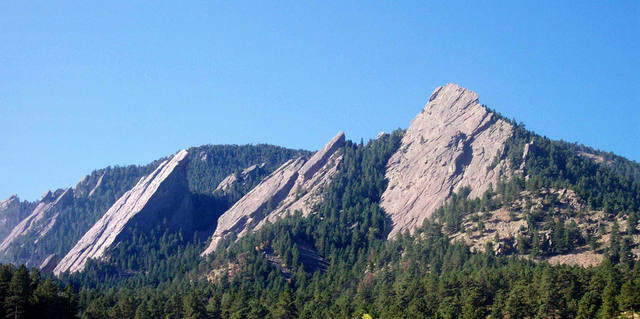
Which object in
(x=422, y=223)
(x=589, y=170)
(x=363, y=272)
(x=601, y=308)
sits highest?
(x=589, y=170)

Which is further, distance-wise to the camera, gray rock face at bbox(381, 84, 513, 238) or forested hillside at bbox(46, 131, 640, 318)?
gray rock face at bbox(381, 84, 513, 238)

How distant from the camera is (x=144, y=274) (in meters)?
197

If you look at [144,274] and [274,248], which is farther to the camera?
[144,274]

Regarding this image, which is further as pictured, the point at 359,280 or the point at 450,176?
the point at 450,176

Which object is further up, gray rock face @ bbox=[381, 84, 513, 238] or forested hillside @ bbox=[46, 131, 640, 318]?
gray rock face @ bbox=[381, 84, 513, 238]

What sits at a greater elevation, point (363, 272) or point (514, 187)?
point (514, 187)

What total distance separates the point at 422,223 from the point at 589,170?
4549 cm

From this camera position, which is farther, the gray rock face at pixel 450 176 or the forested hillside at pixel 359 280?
the gray rock face at pixel 450 176

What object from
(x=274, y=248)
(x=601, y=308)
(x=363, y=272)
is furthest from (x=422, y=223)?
(x=601, y=308)

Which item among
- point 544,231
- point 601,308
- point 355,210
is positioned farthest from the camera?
point 355,210

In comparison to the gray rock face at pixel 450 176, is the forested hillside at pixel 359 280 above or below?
below

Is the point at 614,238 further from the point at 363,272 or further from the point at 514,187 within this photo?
the point at 363,272

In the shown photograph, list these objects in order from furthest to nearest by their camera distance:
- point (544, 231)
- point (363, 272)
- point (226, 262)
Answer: point (226, 262) → point (363, 272) → point (544, 231)

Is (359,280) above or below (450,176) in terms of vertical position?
below
